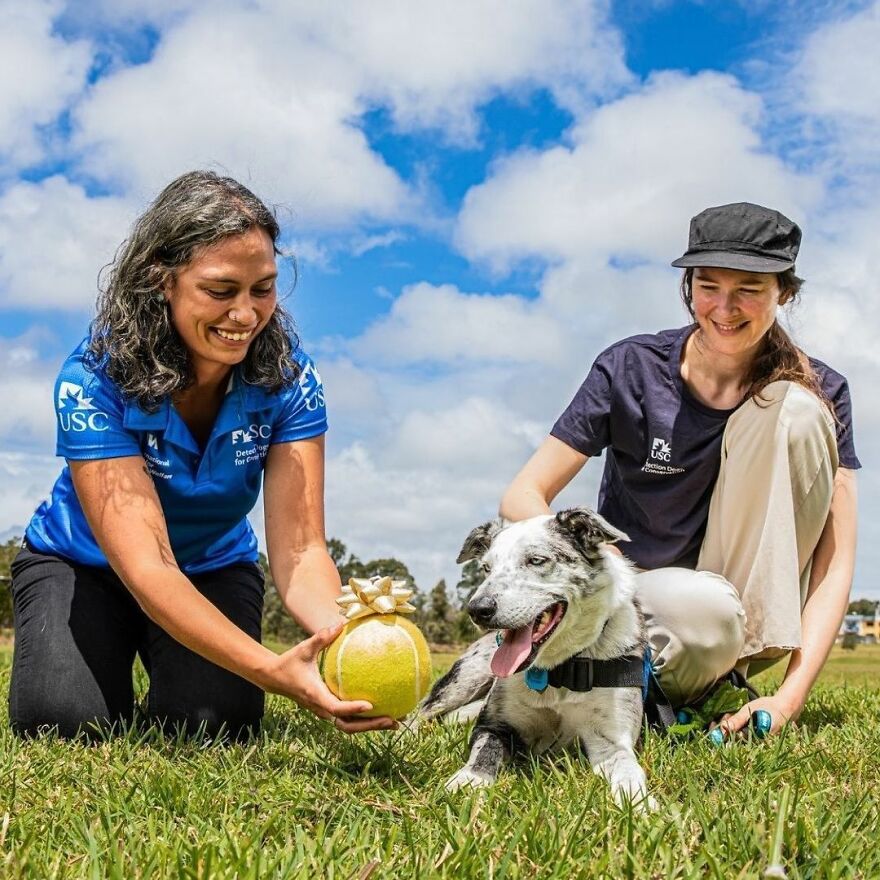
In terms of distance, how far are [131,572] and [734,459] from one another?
271 cm

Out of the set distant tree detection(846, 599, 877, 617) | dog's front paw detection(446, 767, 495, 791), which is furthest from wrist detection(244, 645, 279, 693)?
distant tree detection(846, 599, 877, 617)

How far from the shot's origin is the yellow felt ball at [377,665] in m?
3.37

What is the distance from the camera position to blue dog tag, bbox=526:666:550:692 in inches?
161

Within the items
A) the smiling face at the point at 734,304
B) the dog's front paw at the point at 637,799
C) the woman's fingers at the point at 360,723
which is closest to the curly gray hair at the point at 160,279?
the woman's fingers at the point at 360,723

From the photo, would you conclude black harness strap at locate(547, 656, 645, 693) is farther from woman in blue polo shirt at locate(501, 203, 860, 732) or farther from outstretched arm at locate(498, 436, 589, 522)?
outstretched arm at locate(498, 436, 589, 522)

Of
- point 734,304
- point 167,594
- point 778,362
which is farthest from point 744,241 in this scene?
point 167,594

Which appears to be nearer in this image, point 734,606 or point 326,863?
point 326,863

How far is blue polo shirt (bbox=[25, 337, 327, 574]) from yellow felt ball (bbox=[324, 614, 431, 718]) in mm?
1229

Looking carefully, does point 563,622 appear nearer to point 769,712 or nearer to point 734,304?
point 769,712

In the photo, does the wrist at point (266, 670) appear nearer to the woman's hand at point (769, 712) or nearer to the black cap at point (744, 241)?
the woman's hand at point (769, 712)

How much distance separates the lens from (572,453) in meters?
4.92

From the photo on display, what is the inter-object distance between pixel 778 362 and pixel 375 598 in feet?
8.27

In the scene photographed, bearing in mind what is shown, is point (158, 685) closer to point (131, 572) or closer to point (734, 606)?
point (131, 572)

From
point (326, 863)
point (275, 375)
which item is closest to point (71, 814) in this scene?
point (326, 863)
